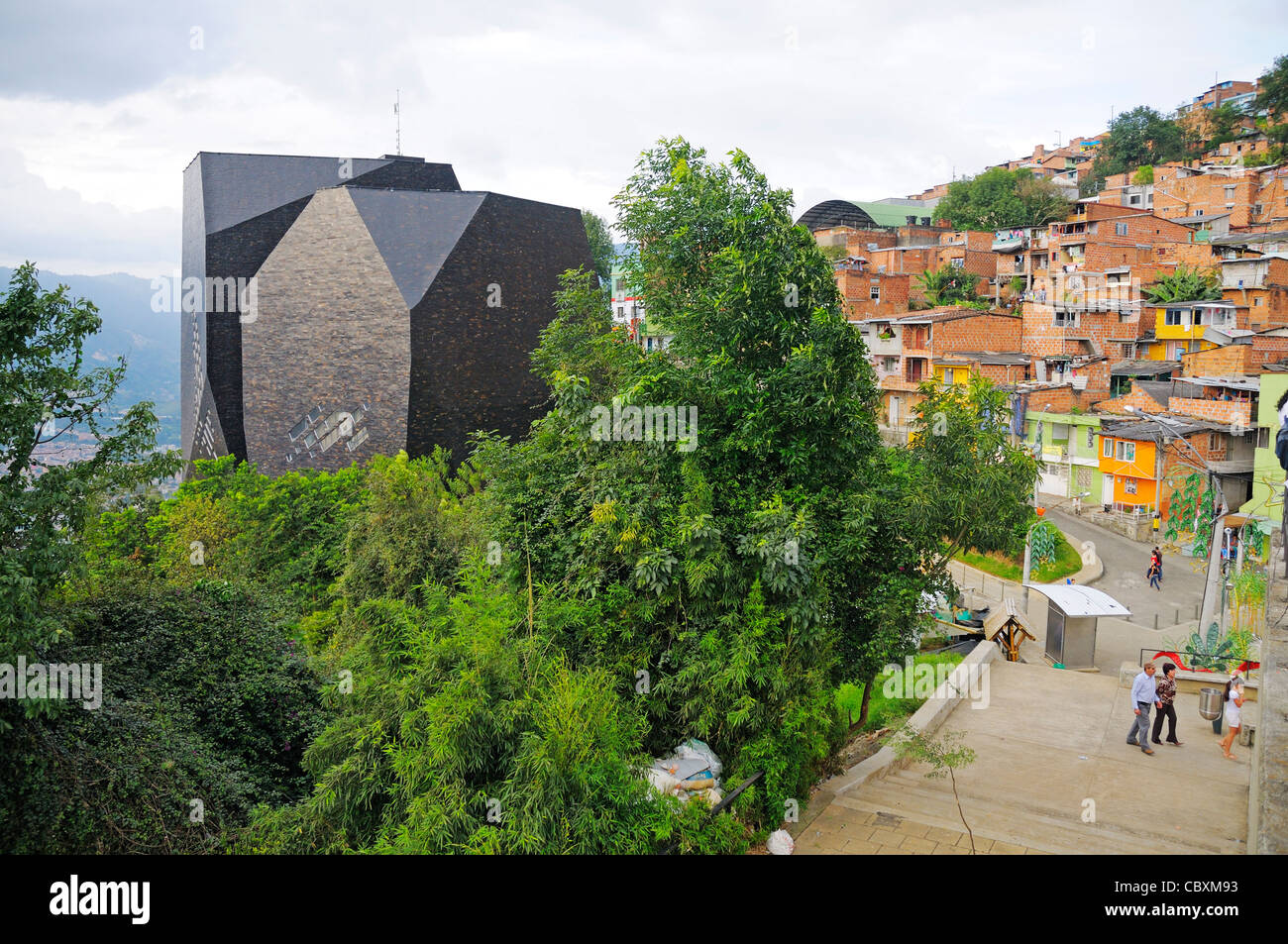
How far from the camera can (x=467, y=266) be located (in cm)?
2891

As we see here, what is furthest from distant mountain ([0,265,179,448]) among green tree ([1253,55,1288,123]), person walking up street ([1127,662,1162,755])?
green tree ([1253,55,1288,123])

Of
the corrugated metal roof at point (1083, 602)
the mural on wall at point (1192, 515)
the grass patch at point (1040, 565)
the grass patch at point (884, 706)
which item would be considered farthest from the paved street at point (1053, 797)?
the mural on wall at point (1192, 515)

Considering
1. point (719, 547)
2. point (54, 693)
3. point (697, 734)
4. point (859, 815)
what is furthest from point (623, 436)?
point (54, 693)

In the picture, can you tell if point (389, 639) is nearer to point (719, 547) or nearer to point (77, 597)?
point (719, 547)

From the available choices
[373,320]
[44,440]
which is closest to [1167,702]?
[44,440]

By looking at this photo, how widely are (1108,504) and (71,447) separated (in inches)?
1583

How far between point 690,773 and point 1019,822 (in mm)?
3905

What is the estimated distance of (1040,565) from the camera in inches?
1316

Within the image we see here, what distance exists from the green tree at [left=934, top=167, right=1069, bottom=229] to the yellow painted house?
2497cm

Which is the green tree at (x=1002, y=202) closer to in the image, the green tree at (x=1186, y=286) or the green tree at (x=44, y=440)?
the green tree at (x=1186, y=286)

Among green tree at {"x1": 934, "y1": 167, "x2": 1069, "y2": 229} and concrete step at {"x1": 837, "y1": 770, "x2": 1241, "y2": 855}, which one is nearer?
concrete step at {"x1": 837, "y1": 770, "x2": 1241, "y2": 855}

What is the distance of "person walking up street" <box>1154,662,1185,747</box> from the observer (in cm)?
1377

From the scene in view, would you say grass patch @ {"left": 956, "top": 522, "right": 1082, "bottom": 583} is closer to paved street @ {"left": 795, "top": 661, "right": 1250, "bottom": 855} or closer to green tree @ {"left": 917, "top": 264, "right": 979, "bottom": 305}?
paved street @ {"left": 795, "top": 661, "right": 1250, "bottom": 855}

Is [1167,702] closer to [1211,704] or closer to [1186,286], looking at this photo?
[1211,704]
